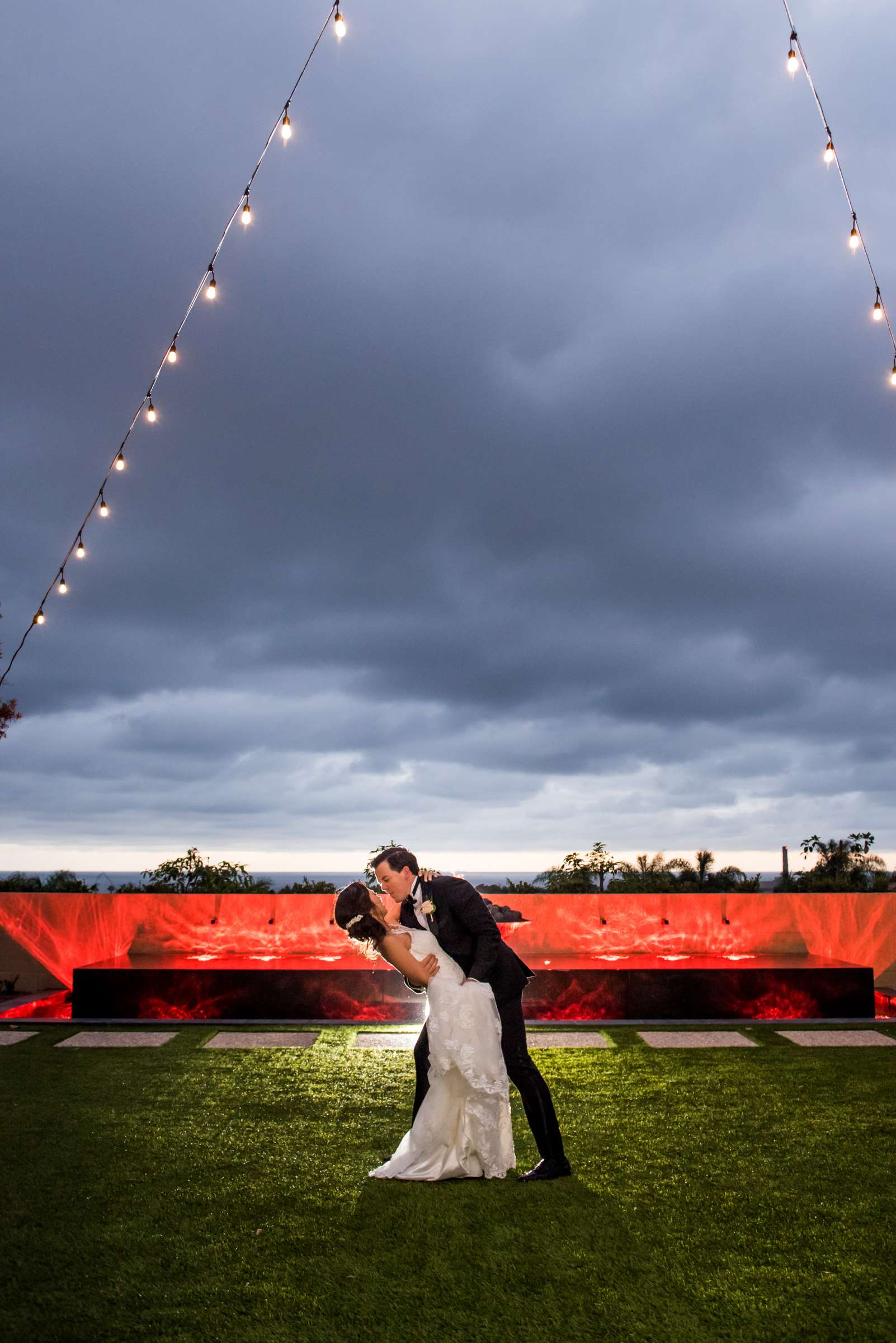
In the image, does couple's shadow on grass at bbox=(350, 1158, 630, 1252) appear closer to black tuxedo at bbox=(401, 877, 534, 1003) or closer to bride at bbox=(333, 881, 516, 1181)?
bride at bbox=(333, 881, 516, 1181)

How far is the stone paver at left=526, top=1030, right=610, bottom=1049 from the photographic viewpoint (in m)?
8.27

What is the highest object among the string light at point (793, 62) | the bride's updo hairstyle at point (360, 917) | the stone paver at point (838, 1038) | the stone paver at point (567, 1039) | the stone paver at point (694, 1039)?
the string light at point (793, 62)

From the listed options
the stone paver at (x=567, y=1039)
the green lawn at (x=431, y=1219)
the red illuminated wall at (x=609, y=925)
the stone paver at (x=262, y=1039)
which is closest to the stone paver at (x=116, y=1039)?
the stone paver at (x=262, y=1039)

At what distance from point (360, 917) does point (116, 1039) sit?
510 centimetres

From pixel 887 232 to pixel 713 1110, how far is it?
1581cm

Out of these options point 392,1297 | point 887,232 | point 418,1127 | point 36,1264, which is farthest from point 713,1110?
point 887,232

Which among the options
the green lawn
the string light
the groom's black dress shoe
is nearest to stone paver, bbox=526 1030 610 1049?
the green lawn

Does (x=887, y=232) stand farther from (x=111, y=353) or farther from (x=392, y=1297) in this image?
(x=392, y=1297)

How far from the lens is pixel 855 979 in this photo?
978cm

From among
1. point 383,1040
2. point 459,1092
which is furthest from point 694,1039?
point 459,1092

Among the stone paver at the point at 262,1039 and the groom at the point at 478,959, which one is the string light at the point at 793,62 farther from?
the stone paver at the point at 262,1039

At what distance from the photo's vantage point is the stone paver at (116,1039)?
322 inches

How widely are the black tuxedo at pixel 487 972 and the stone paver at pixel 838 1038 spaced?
14.6 ft

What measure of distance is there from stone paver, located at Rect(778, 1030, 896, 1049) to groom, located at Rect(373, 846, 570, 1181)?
4425 mm
